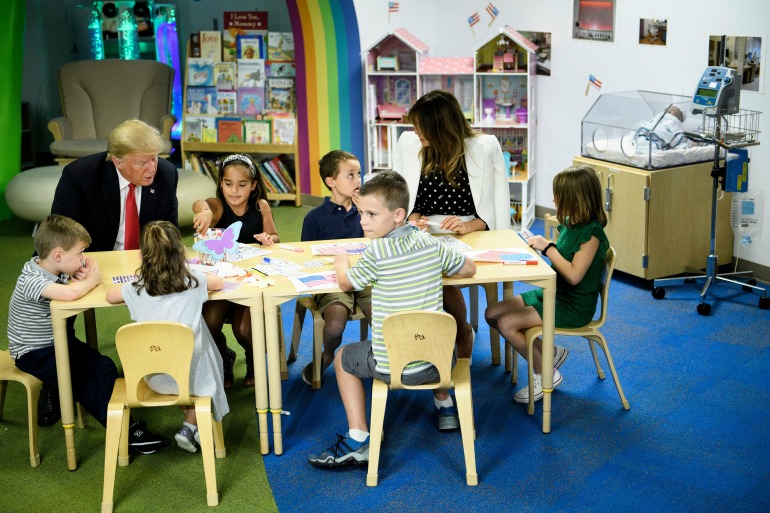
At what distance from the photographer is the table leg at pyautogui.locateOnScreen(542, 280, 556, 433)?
389 cm

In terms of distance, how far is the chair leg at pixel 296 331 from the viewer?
480 cm

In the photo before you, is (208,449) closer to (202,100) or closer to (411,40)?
(411,40)

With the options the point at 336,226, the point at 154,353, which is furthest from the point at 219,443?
the point at 336,226

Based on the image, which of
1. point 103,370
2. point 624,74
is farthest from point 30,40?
point 103,370

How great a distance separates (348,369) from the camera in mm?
3779

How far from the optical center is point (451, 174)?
4492mm

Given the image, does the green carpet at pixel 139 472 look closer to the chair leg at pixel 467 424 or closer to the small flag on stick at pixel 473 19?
the chair leg at pixel 467 424

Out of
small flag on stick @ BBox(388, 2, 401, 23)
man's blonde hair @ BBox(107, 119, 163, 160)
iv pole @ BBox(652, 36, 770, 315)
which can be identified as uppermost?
small flag on stick @ BBox(388, 2, 401, 23)

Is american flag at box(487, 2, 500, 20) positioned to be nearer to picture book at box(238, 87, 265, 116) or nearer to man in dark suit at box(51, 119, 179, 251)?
picture book at box(238, 87, 265, 116)

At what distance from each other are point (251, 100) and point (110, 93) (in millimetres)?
1495

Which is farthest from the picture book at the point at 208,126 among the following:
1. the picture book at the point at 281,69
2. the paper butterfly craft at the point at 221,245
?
the paper butterfly craft at the point at 221,245

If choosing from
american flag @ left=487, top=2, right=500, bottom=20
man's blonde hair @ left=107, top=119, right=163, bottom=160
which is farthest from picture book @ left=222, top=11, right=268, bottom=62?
man's blonde hair @ left=107, top=119, right=163, bottom=160

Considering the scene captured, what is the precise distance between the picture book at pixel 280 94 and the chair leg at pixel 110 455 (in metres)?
5.05

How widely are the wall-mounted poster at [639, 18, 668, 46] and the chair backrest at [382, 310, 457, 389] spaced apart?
3590 millimetres
